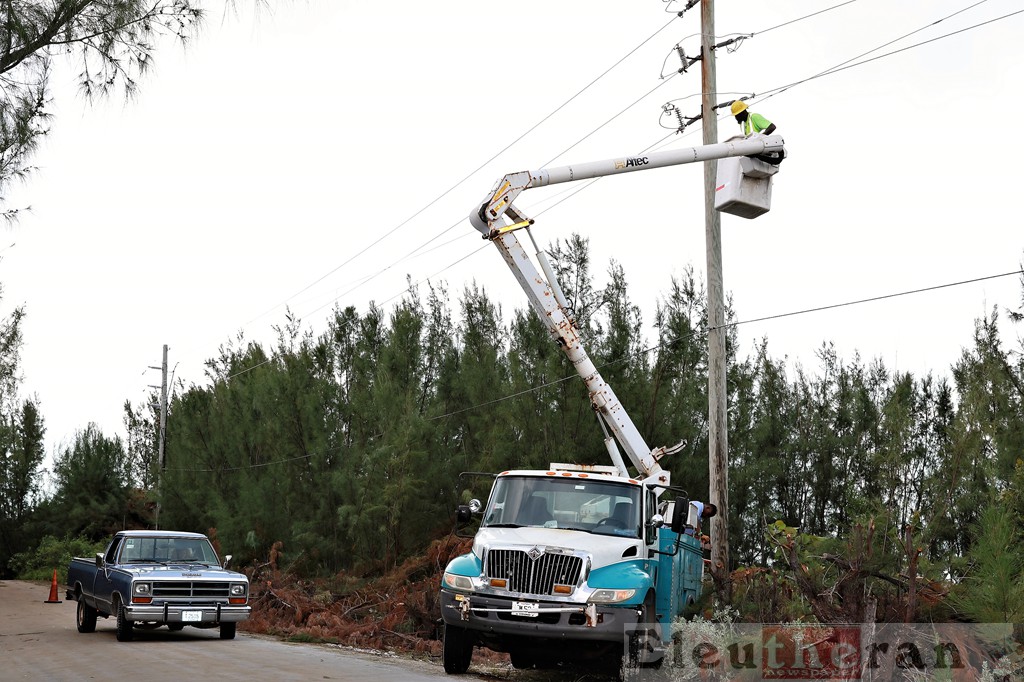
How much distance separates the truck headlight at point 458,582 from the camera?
460 inches

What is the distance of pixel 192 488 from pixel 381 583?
17190 millimetres

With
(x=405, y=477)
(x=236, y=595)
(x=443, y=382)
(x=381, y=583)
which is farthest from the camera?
(x=443, y=382)

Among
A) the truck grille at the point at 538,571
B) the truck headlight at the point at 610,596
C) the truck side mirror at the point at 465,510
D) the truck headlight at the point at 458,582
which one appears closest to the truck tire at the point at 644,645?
the truck headlight at the point at 610,596

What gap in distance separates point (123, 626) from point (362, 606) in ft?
Result: 15.0

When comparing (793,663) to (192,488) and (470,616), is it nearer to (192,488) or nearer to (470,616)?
(470,616)

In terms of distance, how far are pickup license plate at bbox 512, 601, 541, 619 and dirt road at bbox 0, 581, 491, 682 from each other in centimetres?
149

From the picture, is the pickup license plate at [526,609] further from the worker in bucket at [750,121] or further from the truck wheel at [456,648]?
the worker in bucket at [750,121]

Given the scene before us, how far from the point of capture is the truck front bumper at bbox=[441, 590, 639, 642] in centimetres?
1096

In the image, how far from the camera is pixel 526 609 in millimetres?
11195

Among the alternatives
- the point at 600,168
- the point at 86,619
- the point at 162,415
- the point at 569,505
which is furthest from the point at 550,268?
the point at 162,415

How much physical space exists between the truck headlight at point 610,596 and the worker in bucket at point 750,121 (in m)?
7.87

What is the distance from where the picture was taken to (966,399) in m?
22.3

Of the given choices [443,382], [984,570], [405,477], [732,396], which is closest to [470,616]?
[984,570]

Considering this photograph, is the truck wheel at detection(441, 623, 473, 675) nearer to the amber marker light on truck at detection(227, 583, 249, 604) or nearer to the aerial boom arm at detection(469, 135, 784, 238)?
the amber marker light on truck at detection(227, 583, 249, 604)
